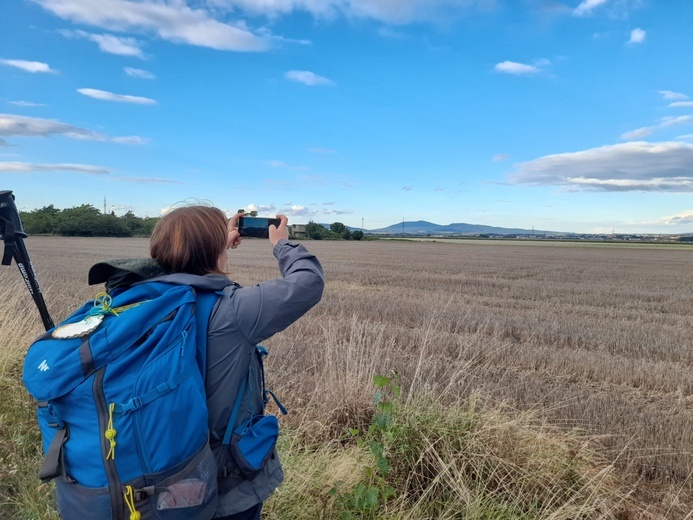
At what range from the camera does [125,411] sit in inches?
66.5

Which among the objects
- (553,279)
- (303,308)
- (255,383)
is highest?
(303,308)

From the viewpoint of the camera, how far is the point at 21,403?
4.66 meters

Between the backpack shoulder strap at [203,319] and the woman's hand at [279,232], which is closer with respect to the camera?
the backpack shoulder strap at [203,319]

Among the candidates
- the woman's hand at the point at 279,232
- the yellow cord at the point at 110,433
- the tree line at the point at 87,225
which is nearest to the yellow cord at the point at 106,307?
the yellow cord at the point at 110,433

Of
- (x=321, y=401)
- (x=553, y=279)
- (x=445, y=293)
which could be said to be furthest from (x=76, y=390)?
(x=553, y=279)

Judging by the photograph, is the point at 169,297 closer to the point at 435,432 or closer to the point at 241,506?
the point at 241,506

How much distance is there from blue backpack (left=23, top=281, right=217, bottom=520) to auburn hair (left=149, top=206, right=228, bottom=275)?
0.80 ft

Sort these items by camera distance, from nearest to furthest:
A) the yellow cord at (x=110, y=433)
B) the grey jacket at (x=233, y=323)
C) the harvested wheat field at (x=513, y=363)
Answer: the yellow cord at (x=110, y=433) → the grey jacket at (x=233, y=323) → the harvested wheat field at (x=513, y=363)

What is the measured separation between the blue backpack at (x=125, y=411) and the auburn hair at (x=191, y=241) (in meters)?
0.24

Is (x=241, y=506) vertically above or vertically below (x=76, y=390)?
below

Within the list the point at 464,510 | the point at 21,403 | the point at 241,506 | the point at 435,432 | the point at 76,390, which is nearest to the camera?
the point at 76,390

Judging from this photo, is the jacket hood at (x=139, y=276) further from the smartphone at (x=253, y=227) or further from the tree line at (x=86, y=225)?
the tree line at (x=86, y=225)

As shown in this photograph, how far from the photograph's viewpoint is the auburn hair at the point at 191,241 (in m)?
2.04

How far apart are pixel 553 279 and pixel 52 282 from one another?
19.0m
